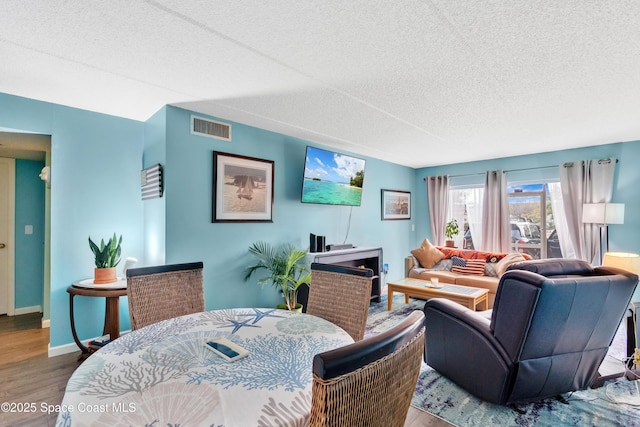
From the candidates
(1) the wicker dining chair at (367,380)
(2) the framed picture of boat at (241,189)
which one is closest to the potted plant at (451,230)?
(2) the framed picture of boat at (241,189)

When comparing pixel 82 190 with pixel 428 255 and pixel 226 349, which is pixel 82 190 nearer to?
pixel 226 349

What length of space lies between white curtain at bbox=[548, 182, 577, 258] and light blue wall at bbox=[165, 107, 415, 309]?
3.28 meters

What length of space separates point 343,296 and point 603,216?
4015 millimetres

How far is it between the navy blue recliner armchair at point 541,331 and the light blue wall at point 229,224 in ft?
7.12

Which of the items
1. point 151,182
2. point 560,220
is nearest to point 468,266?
point 560,220

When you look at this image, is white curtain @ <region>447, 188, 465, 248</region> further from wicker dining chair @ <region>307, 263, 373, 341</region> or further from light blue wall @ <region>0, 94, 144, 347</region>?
light blue wall @ <region>0, 94, 144, 347</region>

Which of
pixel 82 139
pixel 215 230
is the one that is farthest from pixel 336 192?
pixel 82 139

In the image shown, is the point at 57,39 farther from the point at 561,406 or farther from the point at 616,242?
the point at 616,242

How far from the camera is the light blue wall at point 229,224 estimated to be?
2.84 metres

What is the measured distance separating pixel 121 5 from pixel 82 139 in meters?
1.96

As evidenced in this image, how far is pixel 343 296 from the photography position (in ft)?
6.14

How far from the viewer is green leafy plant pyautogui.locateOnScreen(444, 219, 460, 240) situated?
5520mm

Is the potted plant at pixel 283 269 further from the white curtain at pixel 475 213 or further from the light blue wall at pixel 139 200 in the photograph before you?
the white curtain at pixel 475 213

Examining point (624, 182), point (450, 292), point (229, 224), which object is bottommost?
point (450, 292)
